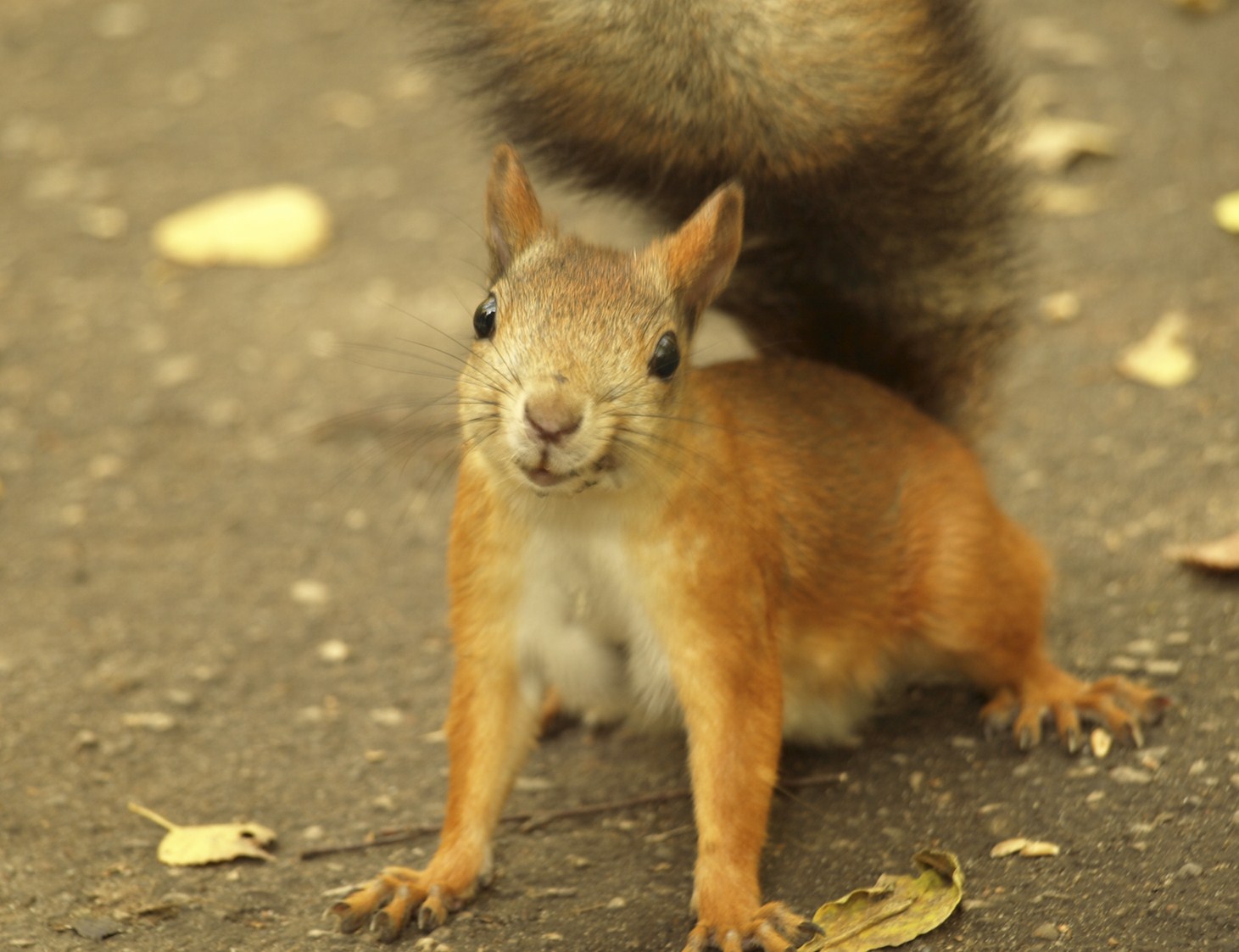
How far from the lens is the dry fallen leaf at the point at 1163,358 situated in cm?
343

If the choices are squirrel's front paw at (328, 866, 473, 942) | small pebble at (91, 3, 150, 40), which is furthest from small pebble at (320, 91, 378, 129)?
squirrel's front paw at (328, 866, 473, 942)

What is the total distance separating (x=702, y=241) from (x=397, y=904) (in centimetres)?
97

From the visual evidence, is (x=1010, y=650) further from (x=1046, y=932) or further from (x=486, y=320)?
(x=486, y=320)

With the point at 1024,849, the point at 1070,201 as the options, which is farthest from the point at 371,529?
the point at 1070,201

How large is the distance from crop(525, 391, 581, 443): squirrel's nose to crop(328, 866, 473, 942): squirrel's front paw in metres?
0.72

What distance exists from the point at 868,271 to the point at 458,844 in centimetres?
114

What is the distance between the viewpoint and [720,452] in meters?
2.09

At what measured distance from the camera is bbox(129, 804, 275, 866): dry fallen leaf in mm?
2264

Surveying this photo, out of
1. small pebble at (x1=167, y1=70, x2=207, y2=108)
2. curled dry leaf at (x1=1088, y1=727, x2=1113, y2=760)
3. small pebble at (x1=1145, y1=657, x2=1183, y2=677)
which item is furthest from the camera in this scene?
small pebble at (x1=167, y1=70, x2=207, y2=108)

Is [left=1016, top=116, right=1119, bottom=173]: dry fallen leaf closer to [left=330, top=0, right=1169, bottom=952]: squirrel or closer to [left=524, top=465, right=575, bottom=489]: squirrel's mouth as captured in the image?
[left=330, top=0, right=1169, bottom=952]: squirrel

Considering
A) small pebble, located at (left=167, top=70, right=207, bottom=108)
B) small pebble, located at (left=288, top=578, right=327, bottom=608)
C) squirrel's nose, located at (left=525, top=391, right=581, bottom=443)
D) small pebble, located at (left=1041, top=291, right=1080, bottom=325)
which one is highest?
squirrel's nose, located at (left=525, top=391, right=581, bottom=443)

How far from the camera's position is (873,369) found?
272 centimetres

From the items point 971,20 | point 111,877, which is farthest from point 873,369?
point 111,877

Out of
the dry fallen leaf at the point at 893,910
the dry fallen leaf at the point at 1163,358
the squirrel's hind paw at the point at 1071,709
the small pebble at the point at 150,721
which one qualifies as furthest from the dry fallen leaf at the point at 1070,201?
the small pebble at the point at 150,721
